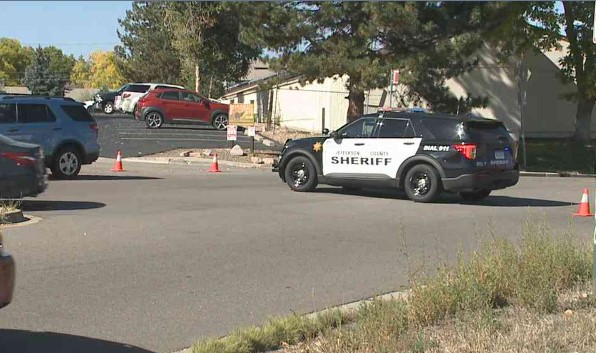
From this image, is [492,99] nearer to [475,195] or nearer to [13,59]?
Answer: [475,195]

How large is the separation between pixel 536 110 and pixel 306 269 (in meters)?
34.6

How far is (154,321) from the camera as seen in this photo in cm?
562

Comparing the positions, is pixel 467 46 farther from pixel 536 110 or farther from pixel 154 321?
pixel 154 321

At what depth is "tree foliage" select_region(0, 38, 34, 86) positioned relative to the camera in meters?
109

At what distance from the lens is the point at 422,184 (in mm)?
14047

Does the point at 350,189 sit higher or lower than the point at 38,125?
lower

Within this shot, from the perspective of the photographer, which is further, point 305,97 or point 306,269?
point 305,97

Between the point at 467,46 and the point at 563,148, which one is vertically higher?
the point at 467,46

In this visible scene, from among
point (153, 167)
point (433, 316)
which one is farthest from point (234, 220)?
point (153, 167)

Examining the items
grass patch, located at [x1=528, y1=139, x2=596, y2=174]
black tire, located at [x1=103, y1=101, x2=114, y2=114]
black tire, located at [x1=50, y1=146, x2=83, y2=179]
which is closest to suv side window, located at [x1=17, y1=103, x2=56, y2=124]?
black tire, located at [x1=50, y1=146, x2=83, y2=179]

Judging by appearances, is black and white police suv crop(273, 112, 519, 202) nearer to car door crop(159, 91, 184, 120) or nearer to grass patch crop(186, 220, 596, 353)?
grass patch crop(186, 220, 596, 353)

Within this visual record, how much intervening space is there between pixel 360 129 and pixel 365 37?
28.6ft

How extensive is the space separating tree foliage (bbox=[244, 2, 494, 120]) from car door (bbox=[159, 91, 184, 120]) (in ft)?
27.8

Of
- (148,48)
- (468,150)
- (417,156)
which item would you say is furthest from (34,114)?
(148,48)
